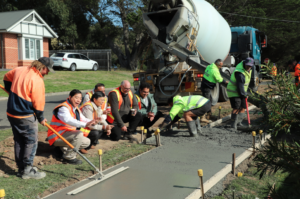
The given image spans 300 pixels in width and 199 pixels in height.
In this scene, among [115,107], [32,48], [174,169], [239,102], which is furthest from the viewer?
[32,48]

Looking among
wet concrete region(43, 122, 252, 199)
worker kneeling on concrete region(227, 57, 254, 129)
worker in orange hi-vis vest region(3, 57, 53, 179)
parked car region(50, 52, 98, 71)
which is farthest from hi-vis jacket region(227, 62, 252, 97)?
parked car region(50, 52, 98, 71)

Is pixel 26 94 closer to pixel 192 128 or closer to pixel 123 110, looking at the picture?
pixel 123 110

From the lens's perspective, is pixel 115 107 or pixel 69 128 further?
pixel 115 107

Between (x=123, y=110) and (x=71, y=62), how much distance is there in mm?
19138

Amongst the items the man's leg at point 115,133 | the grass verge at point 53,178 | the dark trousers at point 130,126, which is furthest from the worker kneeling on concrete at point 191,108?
the grass verge at point 53,178

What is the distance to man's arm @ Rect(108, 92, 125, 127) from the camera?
20.1 ft

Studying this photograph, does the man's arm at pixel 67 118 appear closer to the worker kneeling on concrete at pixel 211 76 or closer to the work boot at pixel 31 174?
the work boot at pixel 31 174

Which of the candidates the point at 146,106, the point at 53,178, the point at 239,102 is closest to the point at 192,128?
the point at 146,106

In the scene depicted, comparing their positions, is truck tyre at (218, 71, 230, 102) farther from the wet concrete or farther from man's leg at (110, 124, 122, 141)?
man's leg at (110, 124, 122, 141)

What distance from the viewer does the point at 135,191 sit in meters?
3.79

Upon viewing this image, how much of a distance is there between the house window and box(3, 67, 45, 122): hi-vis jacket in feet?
73.7

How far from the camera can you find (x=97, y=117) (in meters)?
5.87

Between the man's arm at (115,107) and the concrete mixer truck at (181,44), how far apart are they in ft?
10.4

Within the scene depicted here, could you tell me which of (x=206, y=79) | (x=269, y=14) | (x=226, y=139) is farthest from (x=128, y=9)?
(x=226, y=139)
